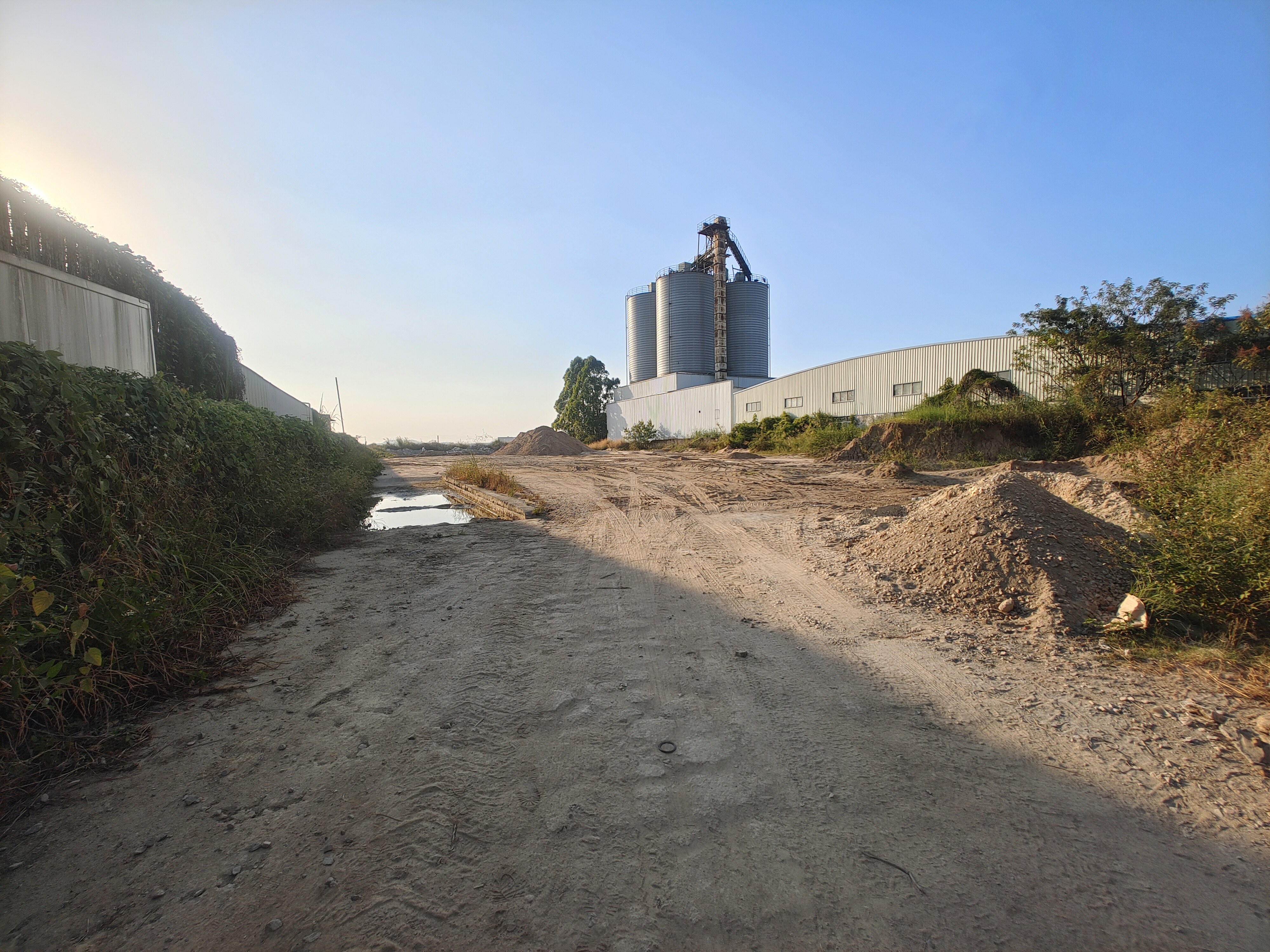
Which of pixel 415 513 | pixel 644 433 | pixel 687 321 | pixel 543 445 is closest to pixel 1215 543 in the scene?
pixel 415 513

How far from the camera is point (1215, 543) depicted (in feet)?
12.2

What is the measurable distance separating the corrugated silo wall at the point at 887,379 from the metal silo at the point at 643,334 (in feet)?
51.5

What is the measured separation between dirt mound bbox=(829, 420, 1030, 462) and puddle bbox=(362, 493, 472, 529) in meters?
13.1

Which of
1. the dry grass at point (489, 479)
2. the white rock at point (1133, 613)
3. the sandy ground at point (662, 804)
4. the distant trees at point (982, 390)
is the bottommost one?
the sandy ground at point (662, 804)

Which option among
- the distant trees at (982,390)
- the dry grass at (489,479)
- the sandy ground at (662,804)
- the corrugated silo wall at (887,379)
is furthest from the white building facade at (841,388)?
the sandy ground at (662,804)

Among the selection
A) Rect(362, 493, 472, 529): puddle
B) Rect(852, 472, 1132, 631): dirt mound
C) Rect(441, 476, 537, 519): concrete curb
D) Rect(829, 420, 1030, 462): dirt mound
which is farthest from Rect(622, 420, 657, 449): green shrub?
Rect(852, 472, 1132, 631): dirt mound

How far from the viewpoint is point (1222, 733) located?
2.70 m

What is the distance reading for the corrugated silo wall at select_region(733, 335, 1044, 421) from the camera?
22.3 metres

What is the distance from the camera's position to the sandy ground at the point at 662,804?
1.76m

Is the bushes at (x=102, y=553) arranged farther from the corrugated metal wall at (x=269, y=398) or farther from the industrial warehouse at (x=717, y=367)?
the industrial warehouse at (x=717, y=367)

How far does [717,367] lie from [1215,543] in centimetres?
3857

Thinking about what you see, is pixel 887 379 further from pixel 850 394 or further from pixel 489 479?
pixel 489 479

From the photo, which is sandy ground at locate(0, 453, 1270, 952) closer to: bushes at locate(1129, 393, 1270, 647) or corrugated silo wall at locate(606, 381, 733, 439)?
bushes at locate(1129, 393, 1270, 647)

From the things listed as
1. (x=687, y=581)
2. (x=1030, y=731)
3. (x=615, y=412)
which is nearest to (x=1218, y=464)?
(x=1030, y=731)
